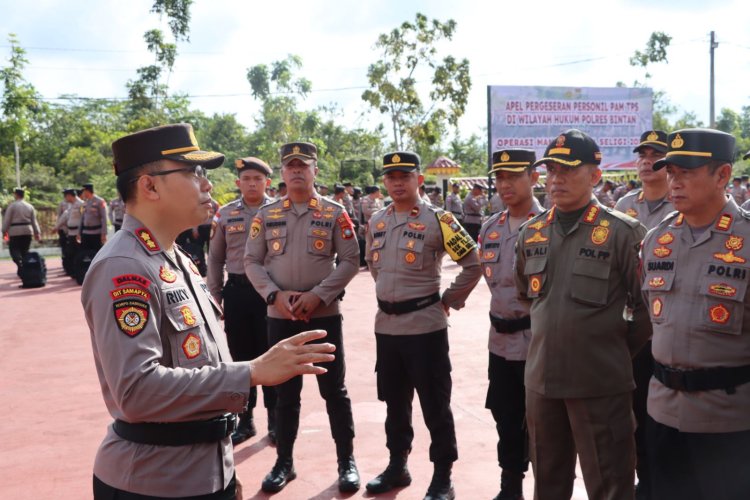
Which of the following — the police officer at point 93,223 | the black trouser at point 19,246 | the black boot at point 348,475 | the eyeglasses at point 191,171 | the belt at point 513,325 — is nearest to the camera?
the eyeglasses at point 191,171

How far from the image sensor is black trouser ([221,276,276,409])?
214 inches

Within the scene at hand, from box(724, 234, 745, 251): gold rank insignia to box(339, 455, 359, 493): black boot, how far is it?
255 centimetres

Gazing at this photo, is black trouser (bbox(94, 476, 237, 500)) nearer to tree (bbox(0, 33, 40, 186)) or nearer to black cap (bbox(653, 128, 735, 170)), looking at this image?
black cap (bbox(653, 128, 735, 170))

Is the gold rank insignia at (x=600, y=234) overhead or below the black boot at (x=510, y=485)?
overhead

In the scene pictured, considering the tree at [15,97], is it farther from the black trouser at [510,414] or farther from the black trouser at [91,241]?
the black trouser at [510,414]

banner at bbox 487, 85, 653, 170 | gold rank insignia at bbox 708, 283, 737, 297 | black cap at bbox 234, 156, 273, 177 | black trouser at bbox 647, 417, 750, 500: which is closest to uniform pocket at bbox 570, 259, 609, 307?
gold rank insignia at bbox 708, 283, 737, 297

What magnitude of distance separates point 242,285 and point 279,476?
1.60 m

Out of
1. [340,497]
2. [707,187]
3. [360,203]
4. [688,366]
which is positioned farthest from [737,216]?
[360,203]

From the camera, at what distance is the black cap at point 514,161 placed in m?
4.27

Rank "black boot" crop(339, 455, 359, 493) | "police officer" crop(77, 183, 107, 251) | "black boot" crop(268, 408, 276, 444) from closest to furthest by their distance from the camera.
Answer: "black boot" crop(339, 455, 359, 493)
"black boot" crop(268, 408, 276, 444)
"police officer" crop(77, 183, 107, 251)

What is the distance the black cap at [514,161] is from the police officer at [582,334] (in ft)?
2.55

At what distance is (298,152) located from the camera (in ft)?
15.6

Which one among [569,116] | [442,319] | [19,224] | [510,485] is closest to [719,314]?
[510,485]

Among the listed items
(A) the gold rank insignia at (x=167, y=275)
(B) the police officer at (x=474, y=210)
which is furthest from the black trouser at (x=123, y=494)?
(B) the police officer at (x=474, y=210)
